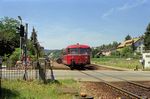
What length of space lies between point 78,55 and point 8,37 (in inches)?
2395

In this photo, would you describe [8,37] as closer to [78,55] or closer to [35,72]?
[78,55]

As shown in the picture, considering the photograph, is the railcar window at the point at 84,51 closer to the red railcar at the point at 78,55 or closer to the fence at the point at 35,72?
the red railcar at the point at 78,55

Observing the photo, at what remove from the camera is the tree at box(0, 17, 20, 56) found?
91.8 meters

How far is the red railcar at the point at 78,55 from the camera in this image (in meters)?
47.6

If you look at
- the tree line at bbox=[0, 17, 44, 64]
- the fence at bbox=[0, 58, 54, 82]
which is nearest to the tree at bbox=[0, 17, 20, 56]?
the tree line at bbox=[0, 17, 44, 64]

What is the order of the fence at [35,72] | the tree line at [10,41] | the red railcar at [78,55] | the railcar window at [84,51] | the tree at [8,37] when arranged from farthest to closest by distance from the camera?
the tree at [8,37] → the tree line at [10,41] → the railcar window at [84,51] → the red railcar at [78,55] → the fence at [35,72]

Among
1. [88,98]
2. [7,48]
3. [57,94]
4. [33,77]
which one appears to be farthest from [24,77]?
[7,48]

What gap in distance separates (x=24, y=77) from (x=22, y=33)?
15.1 ft

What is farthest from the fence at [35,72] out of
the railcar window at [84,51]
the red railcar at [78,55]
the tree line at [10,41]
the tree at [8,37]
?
the tree at [8,37]

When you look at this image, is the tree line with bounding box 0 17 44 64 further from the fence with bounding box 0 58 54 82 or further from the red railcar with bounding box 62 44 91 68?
the fence with bounding box 0 58 54 82

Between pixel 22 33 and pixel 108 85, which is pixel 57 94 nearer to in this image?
pixel 108 85

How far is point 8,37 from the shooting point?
106 meters

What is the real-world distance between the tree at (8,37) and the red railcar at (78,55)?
76.6 ft

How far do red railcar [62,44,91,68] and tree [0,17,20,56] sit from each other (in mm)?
23361
